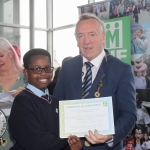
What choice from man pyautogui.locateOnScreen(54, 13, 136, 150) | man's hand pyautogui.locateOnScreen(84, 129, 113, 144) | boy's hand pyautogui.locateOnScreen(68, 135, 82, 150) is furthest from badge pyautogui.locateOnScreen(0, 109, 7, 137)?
man's hand pyautogui.locateOnScreen(84, 129, 113, 144)

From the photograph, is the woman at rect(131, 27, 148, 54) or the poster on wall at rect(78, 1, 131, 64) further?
the poster on wall at rect(78, 1, 131, 64)

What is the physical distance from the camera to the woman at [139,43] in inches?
168

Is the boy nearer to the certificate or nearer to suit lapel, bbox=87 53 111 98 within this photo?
the certificate

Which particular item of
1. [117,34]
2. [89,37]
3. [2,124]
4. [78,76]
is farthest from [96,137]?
[117,34]

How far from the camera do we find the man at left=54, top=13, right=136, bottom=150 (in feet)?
6.03

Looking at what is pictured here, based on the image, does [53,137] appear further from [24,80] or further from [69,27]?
[69,27]

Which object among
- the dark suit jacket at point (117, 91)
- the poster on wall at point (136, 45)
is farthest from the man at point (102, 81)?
the poster on wall at point (136, 45)

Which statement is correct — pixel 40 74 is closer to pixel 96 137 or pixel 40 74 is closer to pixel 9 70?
pixel 96 137

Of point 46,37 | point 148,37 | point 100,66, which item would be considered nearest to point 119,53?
point 148,37

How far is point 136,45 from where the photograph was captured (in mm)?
4391

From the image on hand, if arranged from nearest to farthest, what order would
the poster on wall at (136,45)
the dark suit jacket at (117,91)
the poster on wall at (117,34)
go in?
the dark suit jacket at (117,91) → the poster on wall at (136,45) → the poster on wall at (117,34)

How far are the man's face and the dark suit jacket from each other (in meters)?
0.11

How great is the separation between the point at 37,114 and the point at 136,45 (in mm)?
3014

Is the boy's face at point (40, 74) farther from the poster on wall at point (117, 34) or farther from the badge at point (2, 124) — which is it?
the poster on wall at point (117, 34)
